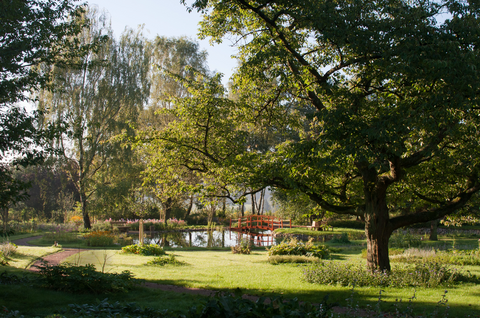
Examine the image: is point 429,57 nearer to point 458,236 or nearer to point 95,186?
point 458,236

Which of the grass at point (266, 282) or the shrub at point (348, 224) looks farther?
the shrub at point (348, 224)

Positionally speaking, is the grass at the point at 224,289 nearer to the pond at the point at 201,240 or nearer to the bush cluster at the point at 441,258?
the bush cluster at the point at 441,258

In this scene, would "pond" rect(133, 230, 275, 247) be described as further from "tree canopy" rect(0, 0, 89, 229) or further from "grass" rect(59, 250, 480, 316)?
"tree canopy" rect(0, 0, 89, 229)

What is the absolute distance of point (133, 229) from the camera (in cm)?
2775

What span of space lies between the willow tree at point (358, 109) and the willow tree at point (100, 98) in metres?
16.5

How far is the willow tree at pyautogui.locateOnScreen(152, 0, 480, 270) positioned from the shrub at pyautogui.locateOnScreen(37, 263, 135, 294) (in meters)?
3.42

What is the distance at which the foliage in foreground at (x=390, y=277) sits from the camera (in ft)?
26.5

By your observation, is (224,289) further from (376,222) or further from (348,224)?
(348,224)

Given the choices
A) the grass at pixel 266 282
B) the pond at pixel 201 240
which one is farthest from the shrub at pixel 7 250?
the pond at pixel 201 240

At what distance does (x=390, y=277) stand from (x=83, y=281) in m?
6.71

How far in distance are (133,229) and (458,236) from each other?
76.3ft

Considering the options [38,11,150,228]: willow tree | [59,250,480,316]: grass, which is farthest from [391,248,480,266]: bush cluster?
[38,11,150,228]: willow tree

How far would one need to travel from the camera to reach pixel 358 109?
820 centimetres

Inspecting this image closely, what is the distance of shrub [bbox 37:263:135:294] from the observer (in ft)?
22.5
